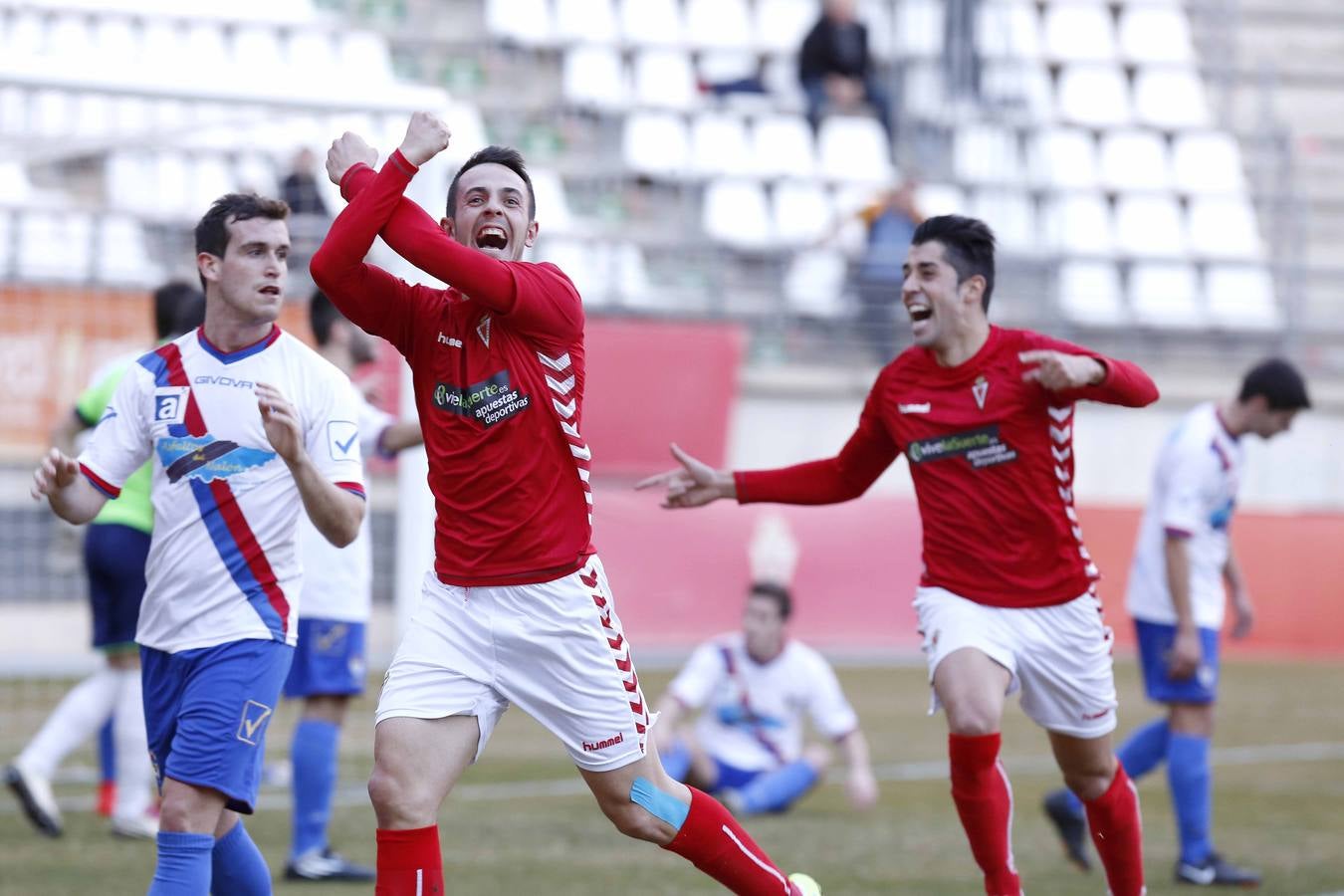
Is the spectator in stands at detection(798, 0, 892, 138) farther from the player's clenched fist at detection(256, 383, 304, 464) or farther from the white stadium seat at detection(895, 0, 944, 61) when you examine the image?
the player's clenched fist at detection(256, 383, 304, 464)

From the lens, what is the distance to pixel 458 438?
4926mm

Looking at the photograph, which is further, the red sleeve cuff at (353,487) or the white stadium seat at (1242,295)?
the white stadium seat at (1242,295)

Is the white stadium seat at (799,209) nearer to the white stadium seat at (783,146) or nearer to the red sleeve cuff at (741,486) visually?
the white stadium seat at (783,146)

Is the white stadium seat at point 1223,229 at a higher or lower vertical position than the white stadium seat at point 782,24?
lower

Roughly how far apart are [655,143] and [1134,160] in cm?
547

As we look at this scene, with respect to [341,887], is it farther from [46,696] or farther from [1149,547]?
[46,696]

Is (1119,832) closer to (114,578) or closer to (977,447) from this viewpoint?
(977,447)

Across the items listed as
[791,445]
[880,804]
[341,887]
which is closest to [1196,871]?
[880,804]

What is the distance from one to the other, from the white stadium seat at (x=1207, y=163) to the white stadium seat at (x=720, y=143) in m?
4.91

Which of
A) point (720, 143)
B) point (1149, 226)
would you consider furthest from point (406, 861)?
point (1149, 226)

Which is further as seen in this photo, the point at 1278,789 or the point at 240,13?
the point at 240,13

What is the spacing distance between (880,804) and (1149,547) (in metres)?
2.11

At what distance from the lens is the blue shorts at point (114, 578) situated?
25.9ft

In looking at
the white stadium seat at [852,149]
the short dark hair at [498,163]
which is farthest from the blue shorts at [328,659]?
the white stadium seat at [852,149]
